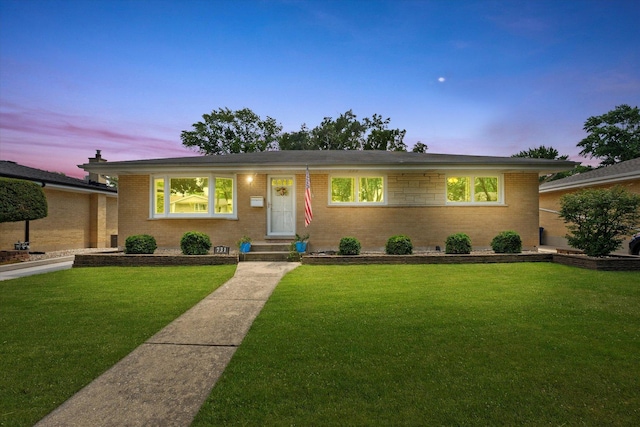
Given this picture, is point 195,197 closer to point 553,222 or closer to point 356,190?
point 356,190

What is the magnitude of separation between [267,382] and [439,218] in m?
10.5

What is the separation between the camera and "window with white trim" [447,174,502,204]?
38.7 feet

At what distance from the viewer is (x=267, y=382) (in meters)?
2.63

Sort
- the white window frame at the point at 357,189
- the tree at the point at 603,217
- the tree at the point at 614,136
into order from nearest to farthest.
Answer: the tree at the point at 603,217
the white window frame at the point at 357,189
the tree at the point at 614,136

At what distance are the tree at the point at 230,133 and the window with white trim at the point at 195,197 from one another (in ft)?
66.9

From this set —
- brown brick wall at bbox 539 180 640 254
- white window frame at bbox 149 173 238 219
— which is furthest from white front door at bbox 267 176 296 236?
brown brick wall at bbox 539 180 640 254

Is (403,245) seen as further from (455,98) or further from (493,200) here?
(455,98)

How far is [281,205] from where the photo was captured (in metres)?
12.0

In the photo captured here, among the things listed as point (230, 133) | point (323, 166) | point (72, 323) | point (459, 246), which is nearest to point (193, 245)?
point (323, 166)

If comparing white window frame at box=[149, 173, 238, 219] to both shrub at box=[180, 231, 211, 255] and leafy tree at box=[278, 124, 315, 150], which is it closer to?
shrub at box=[180, 231, 211, 255]

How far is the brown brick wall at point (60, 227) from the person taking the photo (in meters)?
11.9

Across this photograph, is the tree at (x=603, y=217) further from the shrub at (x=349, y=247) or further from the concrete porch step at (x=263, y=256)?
the concrete porch step at (x=263, y=256)

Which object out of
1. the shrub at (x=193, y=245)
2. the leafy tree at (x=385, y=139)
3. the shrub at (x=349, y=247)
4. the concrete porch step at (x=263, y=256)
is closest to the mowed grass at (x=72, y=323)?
the shrub at (x=193, y=245)

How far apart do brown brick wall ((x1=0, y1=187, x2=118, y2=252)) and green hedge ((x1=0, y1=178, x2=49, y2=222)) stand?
7.70 ft
